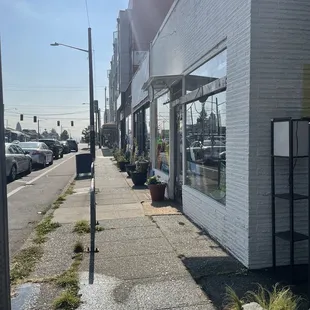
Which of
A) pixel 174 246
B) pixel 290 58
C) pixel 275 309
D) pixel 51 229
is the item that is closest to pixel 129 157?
pixel 51 229

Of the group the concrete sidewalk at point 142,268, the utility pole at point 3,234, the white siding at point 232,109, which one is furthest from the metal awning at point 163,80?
the utility pole at point 3,234

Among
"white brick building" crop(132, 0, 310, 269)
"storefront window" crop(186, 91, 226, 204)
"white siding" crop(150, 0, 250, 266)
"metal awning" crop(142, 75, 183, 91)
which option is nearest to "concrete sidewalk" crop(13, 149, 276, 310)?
"white siding" crop(150, 0, 250, 266)

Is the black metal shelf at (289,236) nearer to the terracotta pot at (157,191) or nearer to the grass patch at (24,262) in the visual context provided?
the grass patch at (24,262)

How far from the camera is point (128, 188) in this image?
12055mm

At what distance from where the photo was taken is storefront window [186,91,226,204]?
5785mm

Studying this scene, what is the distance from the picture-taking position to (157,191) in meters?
9.22

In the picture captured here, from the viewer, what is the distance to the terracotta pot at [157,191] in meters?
9.17

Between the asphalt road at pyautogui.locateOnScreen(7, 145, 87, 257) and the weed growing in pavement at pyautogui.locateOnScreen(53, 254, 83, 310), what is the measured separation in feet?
4.47

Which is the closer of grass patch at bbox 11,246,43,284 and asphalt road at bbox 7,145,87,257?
grass patch at bbox 11,246,43,284

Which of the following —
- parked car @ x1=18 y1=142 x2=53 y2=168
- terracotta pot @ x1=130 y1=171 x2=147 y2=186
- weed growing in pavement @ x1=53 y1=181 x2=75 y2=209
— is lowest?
weed growing in pavement @ x1=53 y1=181 x2=75 y2=209

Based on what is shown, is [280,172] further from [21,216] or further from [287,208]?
[21,216]

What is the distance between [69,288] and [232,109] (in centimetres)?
306

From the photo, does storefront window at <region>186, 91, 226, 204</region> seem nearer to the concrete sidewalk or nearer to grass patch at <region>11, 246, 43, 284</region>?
the concrete sidewalk

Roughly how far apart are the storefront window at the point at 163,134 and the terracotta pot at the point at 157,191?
111cm
